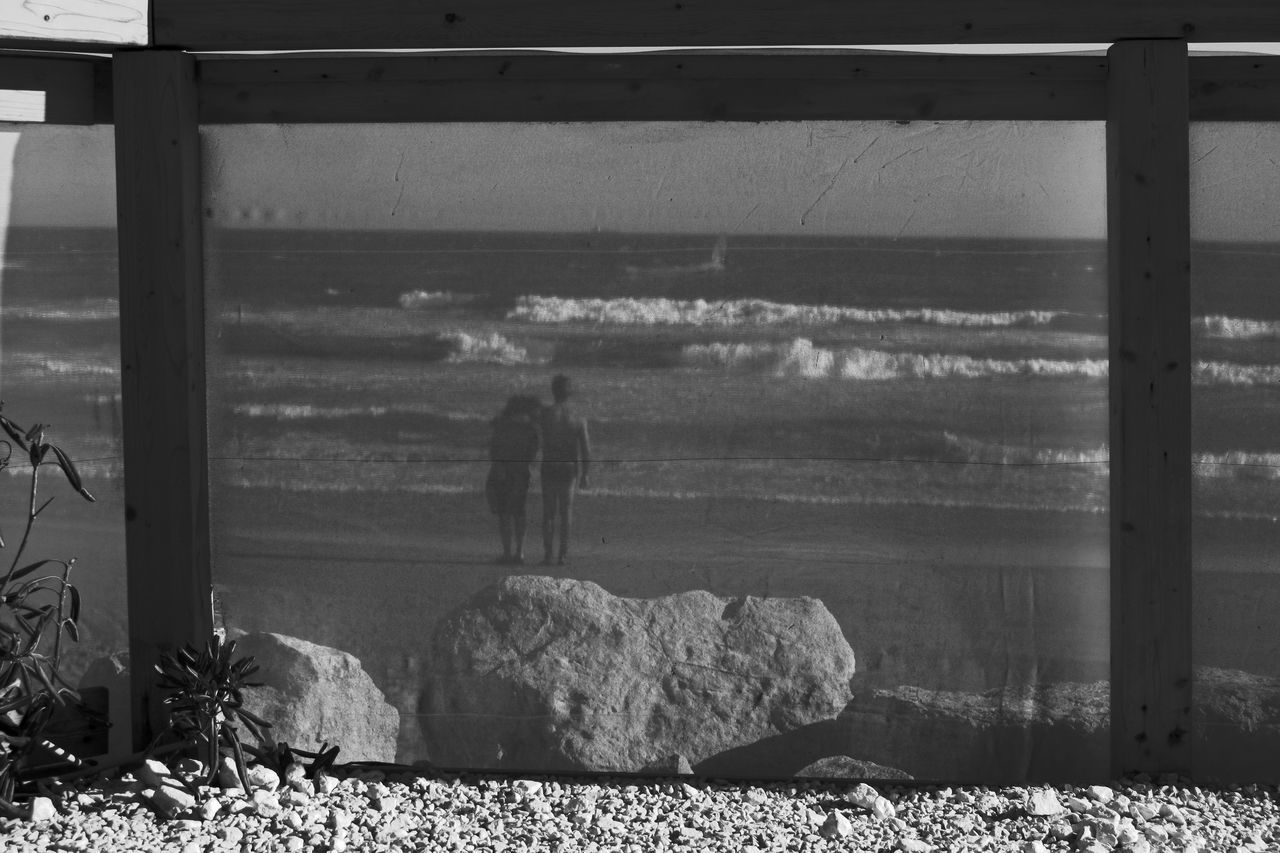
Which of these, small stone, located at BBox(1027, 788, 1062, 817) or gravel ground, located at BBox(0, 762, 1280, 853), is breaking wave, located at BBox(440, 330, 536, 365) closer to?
gravel ground, located at BBox(0, 762, 1280, 853)

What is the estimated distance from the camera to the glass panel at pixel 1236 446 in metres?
3.11

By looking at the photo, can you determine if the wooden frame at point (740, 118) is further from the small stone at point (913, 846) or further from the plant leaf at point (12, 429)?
the small stone at point (913, 846)

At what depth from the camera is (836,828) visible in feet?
9.30

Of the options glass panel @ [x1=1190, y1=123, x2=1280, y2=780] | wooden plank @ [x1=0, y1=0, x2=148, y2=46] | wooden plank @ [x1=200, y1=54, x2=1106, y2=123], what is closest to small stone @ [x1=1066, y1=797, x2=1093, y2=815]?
glass panel @ [x1=1190, y1=123, x2=1280, y2=780]

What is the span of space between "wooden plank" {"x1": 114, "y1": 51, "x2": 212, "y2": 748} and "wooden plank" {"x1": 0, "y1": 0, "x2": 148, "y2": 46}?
0.21 ft

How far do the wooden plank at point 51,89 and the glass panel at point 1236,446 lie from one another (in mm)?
2829

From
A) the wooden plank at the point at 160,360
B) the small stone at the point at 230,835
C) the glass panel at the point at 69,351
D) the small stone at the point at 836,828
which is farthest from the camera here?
the glass panel at the point at 69,351

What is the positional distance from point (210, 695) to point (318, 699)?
39 cm

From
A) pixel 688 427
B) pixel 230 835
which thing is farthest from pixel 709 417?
pixel 230 835

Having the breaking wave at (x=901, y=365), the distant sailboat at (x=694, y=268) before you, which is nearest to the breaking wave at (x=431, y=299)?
the distant sailboat at (x=694, y=268)

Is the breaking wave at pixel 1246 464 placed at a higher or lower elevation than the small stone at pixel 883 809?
higher

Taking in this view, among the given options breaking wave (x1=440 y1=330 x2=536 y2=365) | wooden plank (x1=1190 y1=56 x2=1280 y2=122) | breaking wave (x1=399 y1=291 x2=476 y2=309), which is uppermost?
wooden plank (x1=1190 y1=56 x2=1280 y2=122)

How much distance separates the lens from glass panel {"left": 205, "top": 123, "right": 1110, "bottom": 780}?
314cm

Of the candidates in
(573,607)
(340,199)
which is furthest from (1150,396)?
(340,199)
